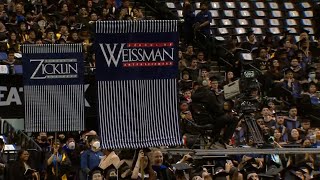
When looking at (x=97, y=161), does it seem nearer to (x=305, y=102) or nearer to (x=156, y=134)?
(x=156, y=134)

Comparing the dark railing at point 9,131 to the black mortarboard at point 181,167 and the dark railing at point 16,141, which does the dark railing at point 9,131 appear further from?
the black mortarboard at point 181,167

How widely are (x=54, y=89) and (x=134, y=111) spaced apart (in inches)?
119

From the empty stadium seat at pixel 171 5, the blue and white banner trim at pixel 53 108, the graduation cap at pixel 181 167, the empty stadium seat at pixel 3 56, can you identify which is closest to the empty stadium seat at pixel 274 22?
the empty stadium seat at pixel 171 5

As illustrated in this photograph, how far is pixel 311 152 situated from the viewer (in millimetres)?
13711

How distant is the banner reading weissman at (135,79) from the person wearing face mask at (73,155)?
173 inches

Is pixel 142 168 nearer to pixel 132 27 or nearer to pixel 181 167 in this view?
pixel 181 167

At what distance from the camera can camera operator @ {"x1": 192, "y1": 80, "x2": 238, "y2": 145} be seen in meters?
15.3

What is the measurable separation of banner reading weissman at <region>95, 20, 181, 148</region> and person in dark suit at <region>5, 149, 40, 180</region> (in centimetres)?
388

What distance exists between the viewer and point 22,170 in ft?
47.8

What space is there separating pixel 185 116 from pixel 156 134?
5669 millimetres

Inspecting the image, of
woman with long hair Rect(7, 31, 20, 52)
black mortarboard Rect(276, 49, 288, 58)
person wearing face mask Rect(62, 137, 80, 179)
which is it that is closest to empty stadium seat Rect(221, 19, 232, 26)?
black mortarboard Rect(276, 49, 288, 58)

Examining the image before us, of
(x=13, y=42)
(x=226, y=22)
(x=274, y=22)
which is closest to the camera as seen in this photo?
(x=13, y=42)

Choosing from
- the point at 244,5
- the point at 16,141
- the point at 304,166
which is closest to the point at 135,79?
the point at 304,166

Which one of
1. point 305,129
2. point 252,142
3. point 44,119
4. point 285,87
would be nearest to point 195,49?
point 285,87
